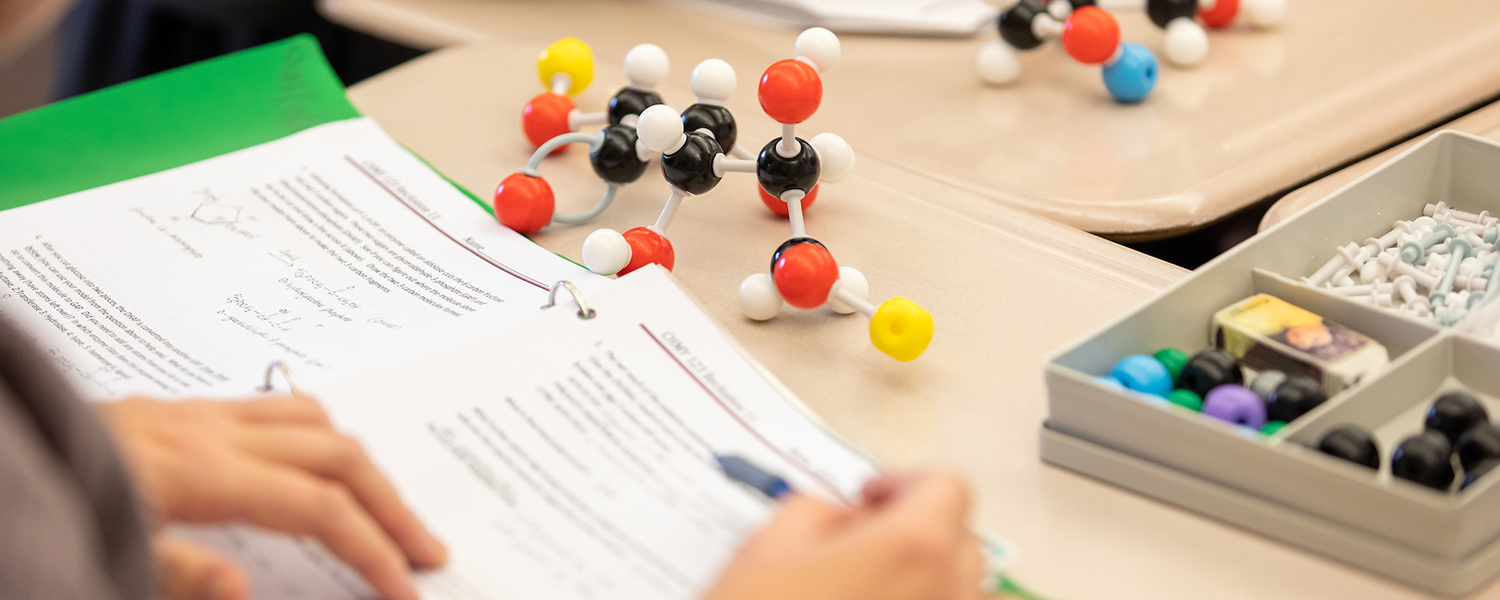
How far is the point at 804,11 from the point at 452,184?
45 cm

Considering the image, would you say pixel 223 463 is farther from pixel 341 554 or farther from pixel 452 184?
pixel 452 184

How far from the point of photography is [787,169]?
24.0 inches

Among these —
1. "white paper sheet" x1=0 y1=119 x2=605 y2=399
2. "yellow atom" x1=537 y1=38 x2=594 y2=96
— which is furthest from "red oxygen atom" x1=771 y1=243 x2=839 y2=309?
"yellow atom" x1=537 y1=38 x2=594 y2=96

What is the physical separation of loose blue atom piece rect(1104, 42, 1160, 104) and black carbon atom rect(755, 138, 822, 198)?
0.33 metres

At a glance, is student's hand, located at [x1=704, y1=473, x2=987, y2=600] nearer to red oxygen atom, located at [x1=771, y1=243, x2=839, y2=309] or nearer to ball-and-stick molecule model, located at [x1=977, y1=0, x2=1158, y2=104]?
red oxygen atom, located at [x1=771, y1=243, x2=839, y2=309]

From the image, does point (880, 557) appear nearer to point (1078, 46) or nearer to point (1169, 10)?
point (1078, 46)

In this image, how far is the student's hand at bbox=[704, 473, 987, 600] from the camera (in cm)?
34

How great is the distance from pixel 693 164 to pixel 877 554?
0.33m

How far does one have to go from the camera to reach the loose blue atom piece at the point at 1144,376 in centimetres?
47

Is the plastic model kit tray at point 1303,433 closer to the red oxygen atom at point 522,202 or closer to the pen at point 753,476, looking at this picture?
the pen at point 753,476

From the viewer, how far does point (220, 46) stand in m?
1.39

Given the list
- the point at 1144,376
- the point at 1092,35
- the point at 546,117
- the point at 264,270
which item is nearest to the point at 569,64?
the point at 546,117

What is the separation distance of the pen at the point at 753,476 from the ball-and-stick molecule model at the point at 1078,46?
1.74ft

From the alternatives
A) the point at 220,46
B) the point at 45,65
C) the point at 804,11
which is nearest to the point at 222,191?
the point at 804,11
